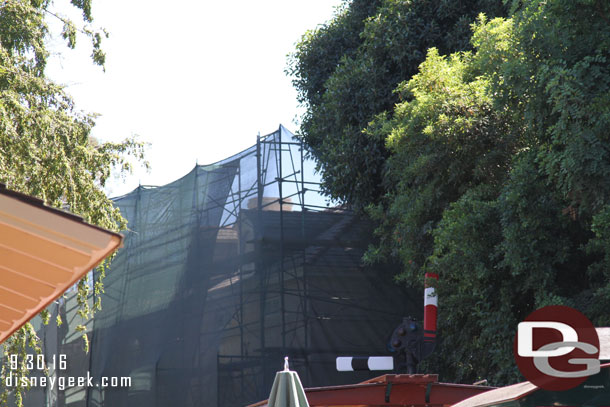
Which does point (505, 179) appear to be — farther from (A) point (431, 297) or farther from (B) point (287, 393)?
(B) point (287, 393)

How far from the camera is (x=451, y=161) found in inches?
438

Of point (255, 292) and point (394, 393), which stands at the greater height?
point (255, 292)

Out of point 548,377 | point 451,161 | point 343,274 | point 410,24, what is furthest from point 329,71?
point 548,377

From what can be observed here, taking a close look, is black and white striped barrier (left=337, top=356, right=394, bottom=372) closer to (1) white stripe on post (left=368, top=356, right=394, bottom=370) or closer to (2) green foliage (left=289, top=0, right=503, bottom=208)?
(1) white stripe on post (left=368, top=356, right=394, bottom=370)

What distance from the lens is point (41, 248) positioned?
84.4 inches

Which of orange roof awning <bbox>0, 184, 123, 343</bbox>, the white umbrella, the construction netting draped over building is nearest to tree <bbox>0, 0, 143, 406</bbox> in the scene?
the white umbrella

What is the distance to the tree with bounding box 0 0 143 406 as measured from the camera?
320 inches

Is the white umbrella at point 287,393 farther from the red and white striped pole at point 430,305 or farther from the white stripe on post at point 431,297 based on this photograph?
the white stripe on post at point 431,297

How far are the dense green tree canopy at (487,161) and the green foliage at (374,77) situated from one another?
3cm

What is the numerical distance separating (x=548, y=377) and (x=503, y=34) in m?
7.10

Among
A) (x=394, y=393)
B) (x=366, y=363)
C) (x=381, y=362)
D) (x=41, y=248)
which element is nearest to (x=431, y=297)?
(x=366, y=363)

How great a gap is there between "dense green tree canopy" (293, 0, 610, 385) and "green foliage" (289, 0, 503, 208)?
28mm

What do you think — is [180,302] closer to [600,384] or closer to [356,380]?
[356,380]

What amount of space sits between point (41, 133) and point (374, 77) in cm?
700
